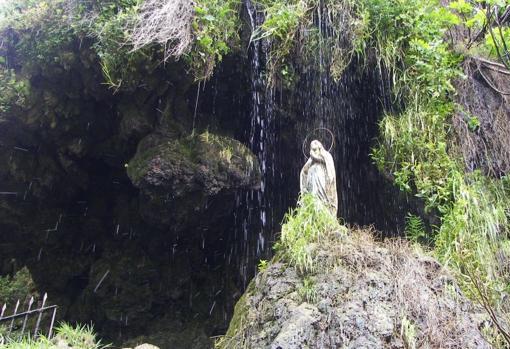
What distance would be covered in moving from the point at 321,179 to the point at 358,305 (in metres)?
1.71

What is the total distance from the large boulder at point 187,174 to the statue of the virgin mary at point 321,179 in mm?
1512

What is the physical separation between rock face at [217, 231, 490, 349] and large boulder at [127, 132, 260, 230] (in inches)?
87.8

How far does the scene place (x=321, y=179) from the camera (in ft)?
17.1

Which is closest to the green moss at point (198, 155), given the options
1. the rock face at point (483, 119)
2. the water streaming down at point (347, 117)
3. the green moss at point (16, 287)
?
the water streaming down at point (347, 117)

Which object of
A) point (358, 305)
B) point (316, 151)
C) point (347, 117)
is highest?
point (347, 117)

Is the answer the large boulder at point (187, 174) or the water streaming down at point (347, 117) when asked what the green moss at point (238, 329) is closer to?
the large boulder at point (187, 174)

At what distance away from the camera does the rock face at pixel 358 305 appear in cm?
365

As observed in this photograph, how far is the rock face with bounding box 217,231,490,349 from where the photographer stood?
365 centimetres

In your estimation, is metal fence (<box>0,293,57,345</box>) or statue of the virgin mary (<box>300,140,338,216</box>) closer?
metal fence (<box>0,293,57,345</box>)

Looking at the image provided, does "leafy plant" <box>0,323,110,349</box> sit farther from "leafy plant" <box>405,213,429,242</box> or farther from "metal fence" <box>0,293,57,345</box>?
"leafy plant" <box>405,213,429,242</box>

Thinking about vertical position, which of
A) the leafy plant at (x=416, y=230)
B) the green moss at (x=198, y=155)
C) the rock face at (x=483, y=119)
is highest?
the rock face at (x=483, y=119)

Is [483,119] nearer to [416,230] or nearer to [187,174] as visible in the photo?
[416,230]

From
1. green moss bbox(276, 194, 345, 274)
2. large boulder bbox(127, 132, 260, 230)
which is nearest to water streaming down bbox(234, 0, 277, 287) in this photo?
large boulder bbox(127, 132, 260, 230)

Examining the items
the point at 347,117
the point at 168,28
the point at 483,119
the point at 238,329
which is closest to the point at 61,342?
the point at 238,329
